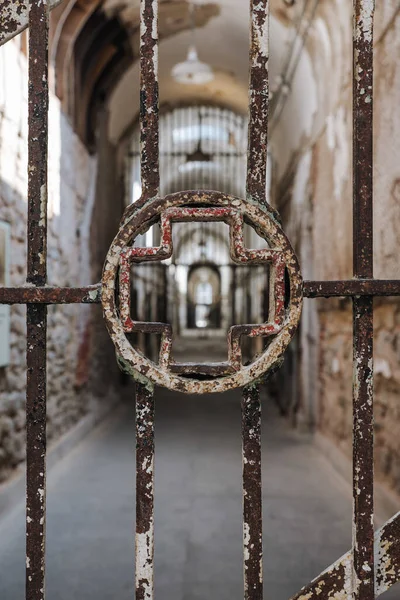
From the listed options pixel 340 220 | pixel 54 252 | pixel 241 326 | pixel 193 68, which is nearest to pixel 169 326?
pixel 241 326

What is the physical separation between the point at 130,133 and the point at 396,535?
25.7ft

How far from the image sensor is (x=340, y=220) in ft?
14.7

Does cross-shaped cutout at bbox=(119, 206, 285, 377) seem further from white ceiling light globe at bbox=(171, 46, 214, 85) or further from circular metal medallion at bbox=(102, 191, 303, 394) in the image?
white ceiling light globe at bbox=(171, 46, 214, 85)

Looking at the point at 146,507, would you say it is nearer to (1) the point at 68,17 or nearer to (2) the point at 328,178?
(2) the point at 328,178

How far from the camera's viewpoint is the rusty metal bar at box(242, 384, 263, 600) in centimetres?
105

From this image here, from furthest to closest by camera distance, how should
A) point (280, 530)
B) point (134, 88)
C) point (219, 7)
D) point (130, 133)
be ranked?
1. point (130, 133)
2. point (134, 88)
3. point (219, 7)
4. point (280, 530)

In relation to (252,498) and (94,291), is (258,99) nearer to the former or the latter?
(94,291)

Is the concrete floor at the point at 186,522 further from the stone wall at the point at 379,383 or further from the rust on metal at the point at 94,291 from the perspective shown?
the rust on metal at the point at 94,291

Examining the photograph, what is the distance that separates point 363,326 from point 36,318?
623 millimetres

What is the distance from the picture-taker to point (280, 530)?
323cm

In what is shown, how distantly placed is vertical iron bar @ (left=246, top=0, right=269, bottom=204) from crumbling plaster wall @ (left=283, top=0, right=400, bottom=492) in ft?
7.25

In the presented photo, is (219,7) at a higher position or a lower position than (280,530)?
→ higher

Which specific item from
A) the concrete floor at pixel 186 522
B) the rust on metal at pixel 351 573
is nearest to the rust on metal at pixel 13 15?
the rust on metal at pixel 351 573

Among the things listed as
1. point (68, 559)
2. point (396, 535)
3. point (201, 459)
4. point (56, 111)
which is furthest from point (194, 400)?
point (396, 535)
